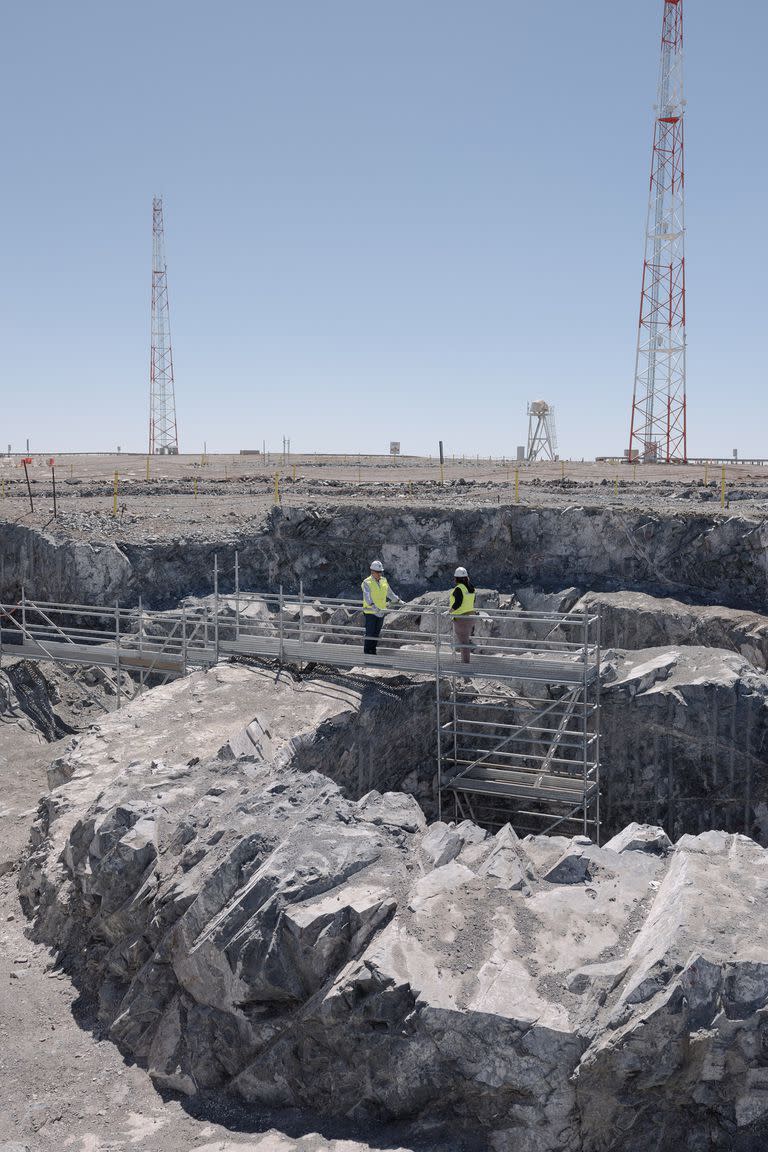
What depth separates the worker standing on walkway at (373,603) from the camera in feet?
44.7

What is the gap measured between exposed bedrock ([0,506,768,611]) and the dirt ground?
0.78 m

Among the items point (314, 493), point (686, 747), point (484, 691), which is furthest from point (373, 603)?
point (314, 493)

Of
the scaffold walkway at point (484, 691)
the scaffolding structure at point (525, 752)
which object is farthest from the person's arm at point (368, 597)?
the scaffolding structure at point (525, 752)

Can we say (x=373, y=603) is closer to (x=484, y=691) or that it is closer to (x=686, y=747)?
(x=484, y=691)

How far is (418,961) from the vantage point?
6.25 metres

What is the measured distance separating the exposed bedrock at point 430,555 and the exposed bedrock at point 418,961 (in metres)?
14.2

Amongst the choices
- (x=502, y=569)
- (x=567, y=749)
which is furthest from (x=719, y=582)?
(x=567, y=749)

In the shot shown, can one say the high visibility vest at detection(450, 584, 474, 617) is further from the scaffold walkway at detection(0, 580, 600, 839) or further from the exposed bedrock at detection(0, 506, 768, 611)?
the exposed bedrock at detection(0, 506, 768, 611)

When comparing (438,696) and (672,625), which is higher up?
(672,625)

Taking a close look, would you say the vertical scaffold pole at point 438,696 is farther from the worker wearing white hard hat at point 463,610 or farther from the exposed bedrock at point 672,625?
the exposed bedrock at point 672,625

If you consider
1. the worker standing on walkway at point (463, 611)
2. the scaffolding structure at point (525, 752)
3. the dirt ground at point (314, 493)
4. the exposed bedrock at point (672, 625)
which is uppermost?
the dirt ground at point (314, 493)

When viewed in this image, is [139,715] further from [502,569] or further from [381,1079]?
[502,569]

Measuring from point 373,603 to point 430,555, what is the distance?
11483mm

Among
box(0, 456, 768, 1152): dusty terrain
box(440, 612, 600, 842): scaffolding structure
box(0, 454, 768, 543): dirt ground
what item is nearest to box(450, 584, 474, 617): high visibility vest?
box(440, 612, 600, 842): scaffolding structure
